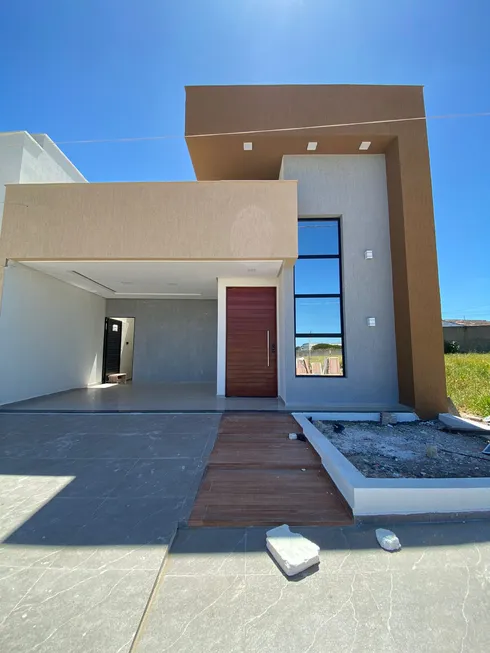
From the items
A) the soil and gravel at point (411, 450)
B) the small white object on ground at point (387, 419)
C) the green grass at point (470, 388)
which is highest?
the green grass at point (470, 388)

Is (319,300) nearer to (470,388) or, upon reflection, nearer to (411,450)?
(411,450)

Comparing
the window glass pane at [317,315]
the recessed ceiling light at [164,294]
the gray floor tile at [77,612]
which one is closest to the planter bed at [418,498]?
the gray floor tile at [77,612]

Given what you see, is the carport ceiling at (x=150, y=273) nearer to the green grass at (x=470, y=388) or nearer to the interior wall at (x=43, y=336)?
the interior wall at (x=43, y=336)

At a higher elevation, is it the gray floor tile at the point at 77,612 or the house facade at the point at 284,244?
the house facade at the point at 284,244

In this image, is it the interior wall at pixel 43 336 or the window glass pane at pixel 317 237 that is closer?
the interior wall at pixel 43 336

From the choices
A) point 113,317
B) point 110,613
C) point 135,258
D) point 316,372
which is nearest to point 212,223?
point 135,258

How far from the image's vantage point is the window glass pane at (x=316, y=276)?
589 centimetres

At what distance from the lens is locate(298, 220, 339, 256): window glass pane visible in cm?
598

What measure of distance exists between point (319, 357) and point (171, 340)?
5437mm

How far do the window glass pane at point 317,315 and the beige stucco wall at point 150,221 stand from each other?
130 centimetres

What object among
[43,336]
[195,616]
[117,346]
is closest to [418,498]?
[195,616]

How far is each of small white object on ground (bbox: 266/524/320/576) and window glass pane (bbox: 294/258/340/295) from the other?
4651mm

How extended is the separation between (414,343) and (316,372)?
1.83m

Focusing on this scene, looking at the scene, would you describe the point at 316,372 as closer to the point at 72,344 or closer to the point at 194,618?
the point at 194,618
